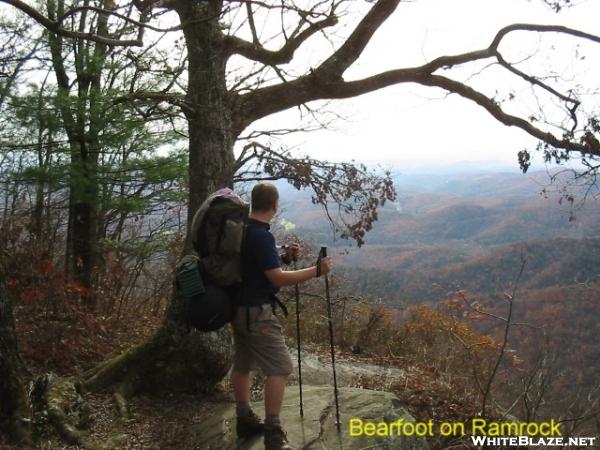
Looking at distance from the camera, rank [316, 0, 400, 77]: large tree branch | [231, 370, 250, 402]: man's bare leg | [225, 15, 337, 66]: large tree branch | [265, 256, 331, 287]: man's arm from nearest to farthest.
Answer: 1. [265, 256, 331, 287]: man's arm
2. [231, 370, 250, 402]: man's bare leg
3. [316, 0, 400, 77]: large tree branch
4. [225, 15, 337, 66]: large tree branch

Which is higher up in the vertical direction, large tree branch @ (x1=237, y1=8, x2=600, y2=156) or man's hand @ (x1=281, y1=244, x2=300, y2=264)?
large tree branch @ (x1=237, y1=8, x2=600, y2=156)

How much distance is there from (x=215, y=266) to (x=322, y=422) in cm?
159

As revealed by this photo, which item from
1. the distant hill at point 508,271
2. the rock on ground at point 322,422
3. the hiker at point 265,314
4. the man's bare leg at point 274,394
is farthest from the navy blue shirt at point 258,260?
the distant hill at point 508,271

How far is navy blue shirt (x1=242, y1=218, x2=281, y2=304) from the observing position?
11.0 feet

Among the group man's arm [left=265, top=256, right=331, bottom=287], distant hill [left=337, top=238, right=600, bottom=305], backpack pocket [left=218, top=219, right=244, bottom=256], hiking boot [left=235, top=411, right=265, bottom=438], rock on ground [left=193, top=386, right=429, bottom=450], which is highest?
backpack pocket [left=218, top=219, right=244, bottom=256]

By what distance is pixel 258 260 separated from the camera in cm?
338

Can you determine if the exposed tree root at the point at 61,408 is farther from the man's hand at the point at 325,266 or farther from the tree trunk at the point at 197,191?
the man's hand at the point at 325,266

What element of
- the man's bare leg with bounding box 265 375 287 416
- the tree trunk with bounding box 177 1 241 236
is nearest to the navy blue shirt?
the man's bare leg with bounding box 265 375 287 416

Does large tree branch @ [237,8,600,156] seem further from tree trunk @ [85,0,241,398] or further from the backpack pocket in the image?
the backpack pocket

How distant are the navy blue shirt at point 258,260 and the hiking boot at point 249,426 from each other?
99 cm

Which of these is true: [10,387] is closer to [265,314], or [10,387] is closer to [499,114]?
[265,314]

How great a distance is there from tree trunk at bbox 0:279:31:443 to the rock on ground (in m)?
1.32

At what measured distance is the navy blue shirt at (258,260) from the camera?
3355 millimetres

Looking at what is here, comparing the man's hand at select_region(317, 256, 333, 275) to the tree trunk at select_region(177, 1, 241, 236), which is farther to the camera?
the tree trunk at select_region(177, 1, 241, 236)
